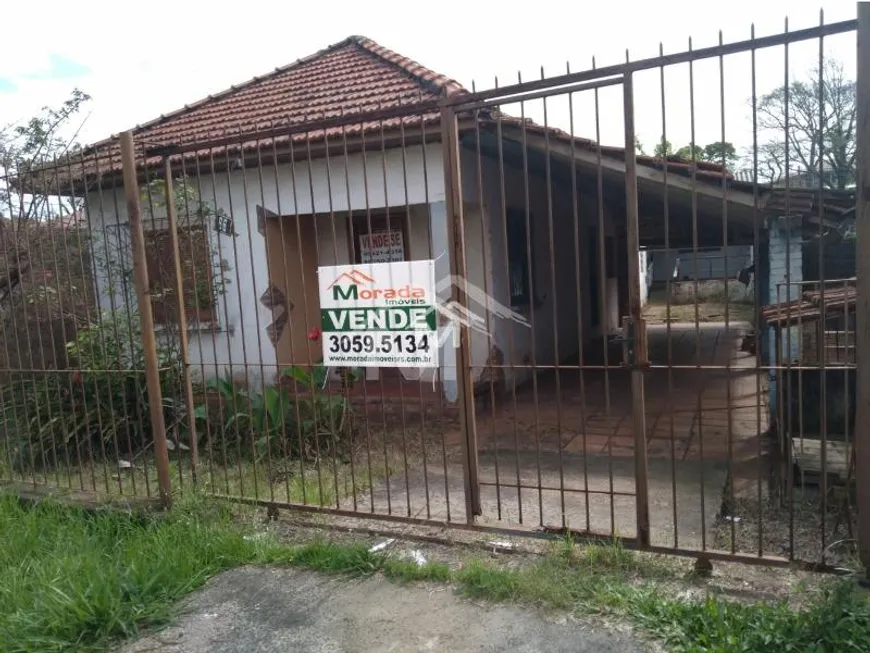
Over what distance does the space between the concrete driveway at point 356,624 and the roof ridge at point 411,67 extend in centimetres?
478

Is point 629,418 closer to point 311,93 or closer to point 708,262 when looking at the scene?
point 311,93

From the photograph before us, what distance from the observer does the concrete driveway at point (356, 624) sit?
2656 millimetres

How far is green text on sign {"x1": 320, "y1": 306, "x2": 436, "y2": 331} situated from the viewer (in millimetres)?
3539

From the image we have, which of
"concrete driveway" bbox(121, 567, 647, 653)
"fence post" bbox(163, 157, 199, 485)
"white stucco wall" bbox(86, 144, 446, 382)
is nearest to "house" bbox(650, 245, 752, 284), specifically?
"white stucco wall" bbox(86, 144, 446, 382)

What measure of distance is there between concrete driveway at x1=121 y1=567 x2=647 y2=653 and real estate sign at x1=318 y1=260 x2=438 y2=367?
1226 millimetres

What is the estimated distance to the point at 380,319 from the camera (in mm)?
3654

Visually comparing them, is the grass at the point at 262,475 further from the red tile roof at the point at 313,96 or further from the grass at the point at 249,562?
the red tile roof at the point at 313,96

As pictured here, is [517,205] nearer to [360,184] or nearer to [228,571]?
[360,184]

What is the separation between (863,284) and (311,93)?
7.24 meters

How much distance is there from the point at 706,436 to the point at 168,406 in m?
5.02

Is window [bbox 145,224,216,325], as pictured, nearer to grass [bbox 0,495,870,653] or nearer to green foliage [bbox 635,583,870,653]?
grass [bbox 0,495,870,653]

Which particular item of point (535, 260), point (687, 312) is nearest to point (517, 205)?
point (535, 260)

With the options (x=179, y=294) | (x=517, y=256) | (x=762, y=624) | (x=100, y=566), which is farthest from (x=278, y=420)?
(x=517, y=256)

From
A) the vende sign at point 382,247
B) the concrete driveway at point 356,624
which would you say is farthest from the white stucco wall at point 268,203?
the concrete driveway at point 356,624
